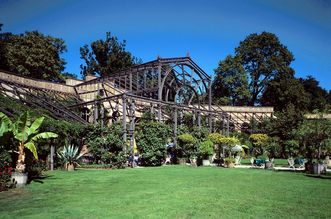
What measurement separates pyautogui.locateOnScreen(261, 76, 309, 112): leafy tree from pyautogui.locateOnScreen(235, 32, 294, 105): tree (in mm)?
1713

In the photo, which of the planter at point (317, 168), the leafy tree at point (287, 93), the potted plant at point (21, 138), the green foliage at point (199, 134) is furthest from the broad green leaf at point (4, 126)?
the leafy tree at point (287, 93)

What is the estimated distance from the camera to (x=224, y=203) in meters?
7.88

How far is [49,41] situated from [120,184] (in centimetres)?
3593

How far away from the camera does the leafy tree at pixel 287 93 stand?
4441cm

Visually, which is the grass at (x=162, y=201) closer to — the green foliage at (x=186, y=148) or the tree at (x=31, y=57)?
the green foliage at (x=186, y=148)

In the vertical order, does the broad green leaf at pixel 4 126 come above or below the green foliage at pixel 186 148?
above

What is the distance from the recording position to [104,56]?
55281 mm

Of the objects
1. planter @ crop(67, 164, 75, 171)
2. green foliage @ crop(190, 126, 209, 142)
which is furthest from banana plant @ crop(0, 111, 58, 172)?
green foliage @ crop(190, 126, 209, 142)

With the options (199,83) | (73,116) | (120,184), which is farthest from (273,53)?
(120,184)

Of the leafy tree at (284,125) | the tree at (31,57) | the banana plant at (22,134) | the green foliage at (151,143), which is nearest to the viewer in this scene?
the banana plant at (22,134)

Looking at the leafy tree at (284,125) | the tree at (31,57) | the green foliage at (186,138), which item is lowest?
the green foliage at (186,138)

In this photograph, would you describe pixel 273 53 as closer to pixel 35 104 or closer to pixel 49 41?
pixel 49 41

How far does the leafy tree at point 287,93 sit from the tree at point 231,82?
4.14 metres

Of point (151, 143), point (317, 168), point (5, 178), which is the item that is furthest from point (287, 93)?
point (5, 178)
